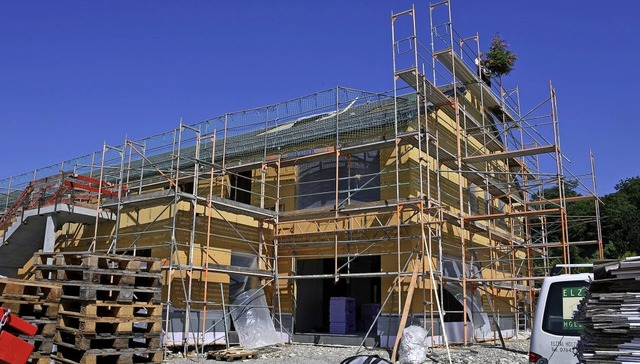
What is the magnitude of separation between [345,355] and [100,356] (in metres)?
6.67

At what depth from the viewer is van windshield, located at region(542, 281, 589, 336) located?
6.46 metres

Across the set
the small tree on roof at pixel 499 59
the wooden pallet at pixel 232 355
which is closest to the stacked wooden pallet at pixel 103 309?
the wooden pallet at pixel 232 355

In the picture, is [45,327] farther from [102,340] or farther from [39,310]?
[102,340]

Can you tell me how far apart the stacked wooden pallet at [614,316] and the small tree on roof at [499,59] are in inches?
697

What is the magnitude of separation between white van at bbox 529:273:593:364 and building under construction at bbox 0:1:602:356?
667 centimetres

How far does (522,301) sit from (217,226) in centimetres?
1278

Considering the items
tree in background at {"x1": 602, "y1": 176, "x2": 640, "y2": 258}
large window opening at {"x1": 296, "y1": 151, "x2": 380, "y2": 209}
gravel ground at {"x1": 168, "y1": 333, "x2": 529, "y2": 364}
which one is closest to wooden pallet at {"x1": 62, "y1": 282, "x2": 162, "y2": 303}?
gravel ground at {"x1": 168, "y1": 333, "x2": 529, "y2": 364}

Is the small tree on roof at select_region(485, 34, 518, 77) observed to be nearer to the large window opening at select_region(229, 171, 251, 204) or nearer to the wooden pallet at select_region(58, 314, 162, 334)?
the large window opening at select_region(229, 171, 251, 204)

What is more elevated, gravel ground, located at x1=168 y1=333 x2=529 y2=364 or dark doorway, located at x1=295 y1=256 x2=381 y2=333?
dark doorway, located at x1=295 y1=256 x2=381 y2=333

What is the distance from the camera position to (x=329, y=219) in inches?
656

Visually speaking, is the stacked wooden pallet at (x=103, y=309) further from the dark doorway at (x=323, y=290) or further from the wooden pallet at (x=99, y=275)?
the dark doorway at (x=323, y=290)

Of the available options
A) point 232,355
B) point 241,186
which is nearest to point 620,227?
point 241,186

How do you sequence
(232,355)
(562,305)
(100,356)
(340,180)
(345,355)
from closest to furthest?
(562,305) → (100,356) → (232,355) → (345,355) → (340,180)

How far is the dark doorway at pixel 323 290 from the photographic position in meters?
18.2
